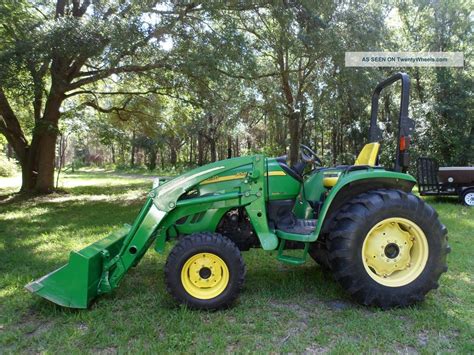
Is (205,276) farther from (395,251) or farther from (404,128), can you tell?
(404,128)

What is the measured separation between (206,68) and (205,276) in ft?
18.2

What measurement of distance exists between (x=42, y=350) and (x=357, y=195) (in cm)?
280

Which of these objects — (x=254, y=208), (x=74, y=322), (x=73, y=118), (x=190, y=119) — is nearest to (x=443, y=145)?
(x=190, y=119)

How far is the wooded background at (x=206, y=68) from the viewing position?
7.98 metres

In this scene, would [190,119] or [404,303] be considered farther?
[190,119]

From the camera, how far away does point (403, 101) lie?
12.0 feet

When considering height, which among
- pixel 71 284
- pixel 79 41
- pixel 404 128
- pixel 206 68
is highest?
pixel 79 41

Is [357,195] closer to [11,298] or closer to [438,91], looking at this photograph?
[11,298]

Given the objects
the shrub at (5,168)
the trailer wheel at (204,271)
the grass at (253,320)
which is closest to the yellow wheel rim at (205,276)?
the trailer wheel at (204,271)

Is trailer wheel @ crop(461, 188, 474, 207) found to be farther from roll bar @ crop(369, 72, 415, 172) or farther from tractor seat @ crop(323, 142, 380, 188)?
roll bar @ crop(369, 72, 415, 172)

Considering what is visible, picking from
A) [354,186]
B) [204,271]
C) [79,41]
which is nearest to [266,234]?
[204,271]

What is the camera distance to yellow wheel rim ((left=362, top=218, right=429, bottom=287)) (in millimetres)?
3441

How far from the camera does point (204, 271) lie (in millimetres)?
3350

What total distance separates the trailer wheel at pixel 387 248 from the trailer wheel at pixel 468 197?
737 cm
